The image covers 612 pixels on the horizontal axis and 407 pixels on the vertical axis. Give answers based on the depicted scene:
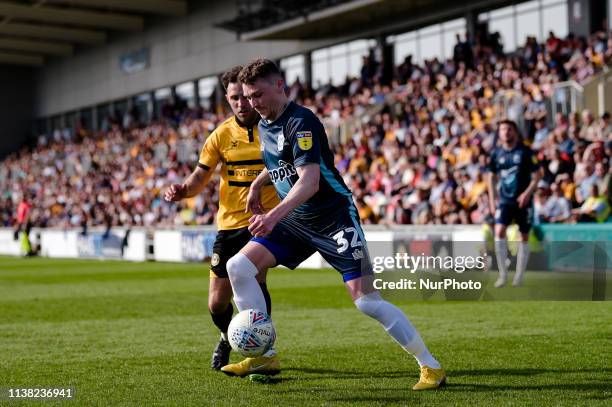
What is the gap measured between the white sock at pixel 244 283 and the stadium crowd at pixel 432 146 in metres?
10.2

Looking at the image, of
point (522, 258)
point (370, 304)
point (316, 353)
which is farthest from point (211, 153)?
point (522, 258)

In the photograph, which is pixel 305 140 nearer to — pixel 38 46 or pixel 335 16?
pixel 335 16

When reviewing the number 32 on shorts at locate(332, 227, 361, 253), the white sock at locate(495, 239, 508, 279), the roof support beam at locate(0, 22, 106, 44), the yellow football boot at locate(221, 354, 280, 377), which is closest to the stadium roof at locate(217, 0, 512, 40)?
the roof support beam at locate(0, 22, 106, 44)

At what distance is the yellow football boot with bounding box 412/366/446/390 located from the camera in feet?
18.9

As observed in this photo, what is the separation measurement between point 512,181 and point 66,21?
3885 cm

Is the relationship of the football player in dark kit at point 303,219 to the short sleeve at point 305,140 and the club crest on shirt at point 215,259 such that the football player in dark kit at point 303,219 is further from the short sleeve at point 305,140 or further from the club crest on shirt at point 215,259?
the club crest on shirt at point 215,259

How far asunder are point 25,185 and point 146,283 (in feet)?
105

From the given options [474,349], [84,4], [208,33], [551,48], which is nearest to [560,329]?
[474,349]

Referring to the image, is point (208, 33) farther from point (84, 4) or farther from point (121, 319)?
point (121, 319)

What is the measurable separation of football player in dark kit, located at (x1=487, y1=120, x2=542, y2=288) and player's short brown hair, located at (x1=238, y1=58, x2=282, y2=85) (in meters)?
7.13

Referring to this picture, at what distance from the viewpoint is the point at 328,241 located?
5902mm

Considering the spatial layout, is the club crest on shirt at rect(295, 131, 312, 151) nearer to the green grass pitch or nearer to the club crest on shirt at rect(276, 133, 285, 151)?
the club crest on shirt at rect(276, 133, 285, 151)

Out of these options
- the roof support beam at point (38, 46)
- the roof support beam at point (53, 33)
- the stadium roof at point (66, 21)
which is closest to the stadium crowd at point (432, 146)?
the stadium roof at point (66, 21)

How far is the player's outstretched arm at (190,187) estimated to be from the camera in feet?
22.6
